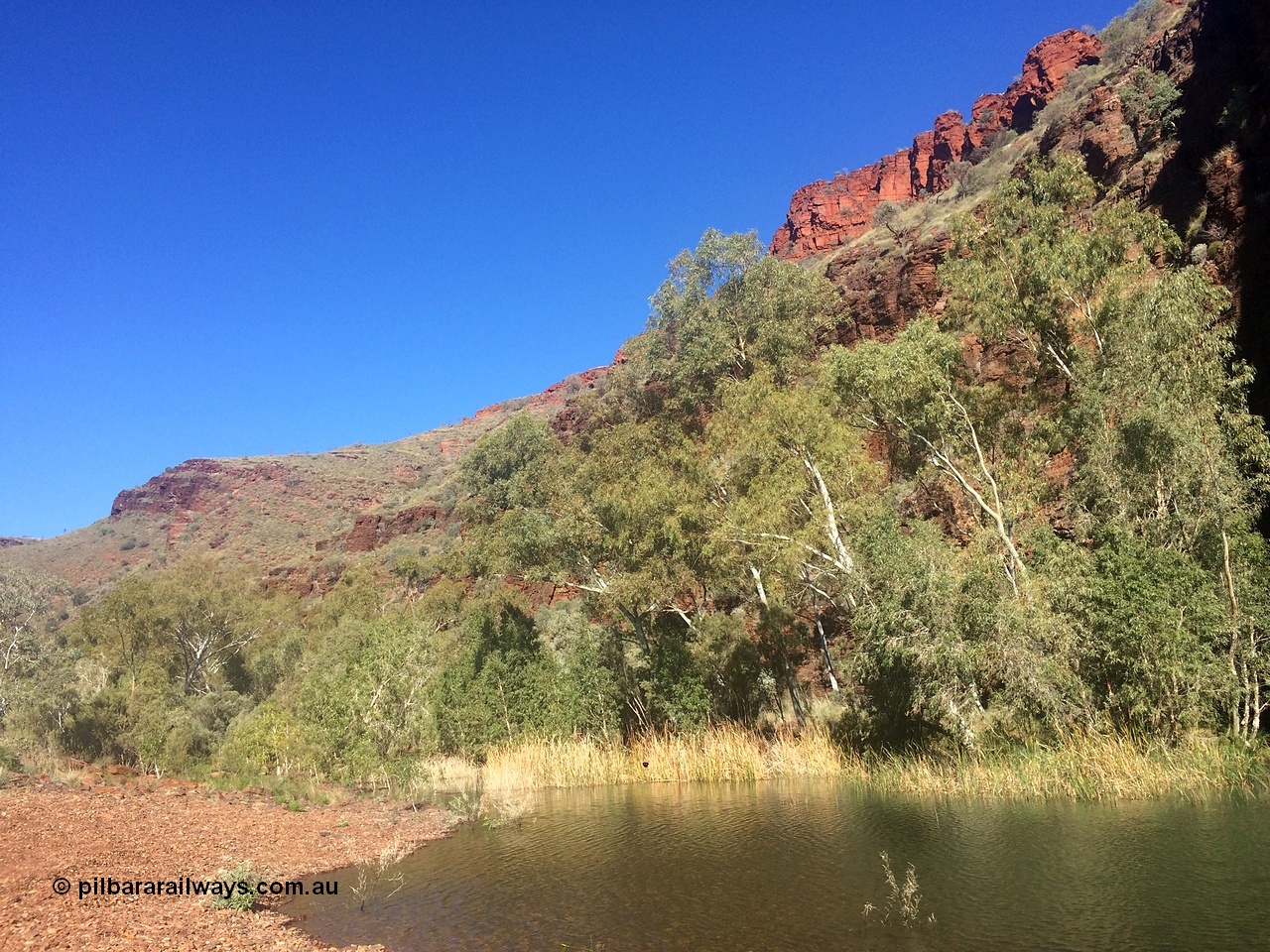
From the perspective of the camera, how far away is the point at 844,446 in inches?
909

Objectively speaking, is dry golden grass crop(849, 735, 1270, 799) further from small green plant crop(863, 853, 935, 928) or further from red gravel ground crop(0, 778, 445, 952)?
red gravel ground crop(0, 778, 445, 952)

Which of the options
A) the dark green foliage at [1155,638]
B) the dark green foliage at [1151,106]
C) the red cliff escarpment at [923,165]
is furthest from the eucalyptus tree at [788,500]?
the red cliff escarpment at [923,165]

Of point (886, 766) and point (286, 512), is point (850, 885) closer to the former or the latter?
point (886, 766)

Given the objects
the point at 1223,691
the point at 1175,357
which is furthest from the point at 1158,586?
the point at 1175,357

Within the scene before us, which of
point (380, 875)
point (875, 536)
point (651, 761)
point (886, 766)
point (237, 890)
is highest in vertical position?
point (875, 536)

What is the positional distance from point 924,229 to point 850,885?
53831mm

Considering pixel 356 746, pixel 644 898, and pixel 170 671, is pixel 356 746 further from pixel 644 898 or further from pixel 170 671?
pixel 170 671

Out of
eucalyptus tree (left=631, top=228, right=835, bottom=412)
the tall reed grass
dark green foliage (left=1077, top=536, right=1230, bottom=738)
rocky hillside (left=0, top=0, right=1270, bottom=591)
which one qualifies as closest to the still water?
the tall reed grass

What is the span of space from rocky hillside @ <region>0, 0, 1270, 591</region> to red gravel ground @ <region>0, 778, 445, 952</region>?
2489 centimetres

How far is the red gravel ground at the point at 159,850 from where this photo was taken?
26.9 ft

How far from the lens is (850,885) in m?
9.54

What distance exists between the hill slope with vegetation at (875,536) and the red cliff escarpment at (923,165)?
162 ft

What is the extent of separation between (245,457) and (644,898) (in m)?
162

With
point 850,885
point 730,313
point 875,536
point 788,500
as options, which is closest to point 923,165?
point 730,313
